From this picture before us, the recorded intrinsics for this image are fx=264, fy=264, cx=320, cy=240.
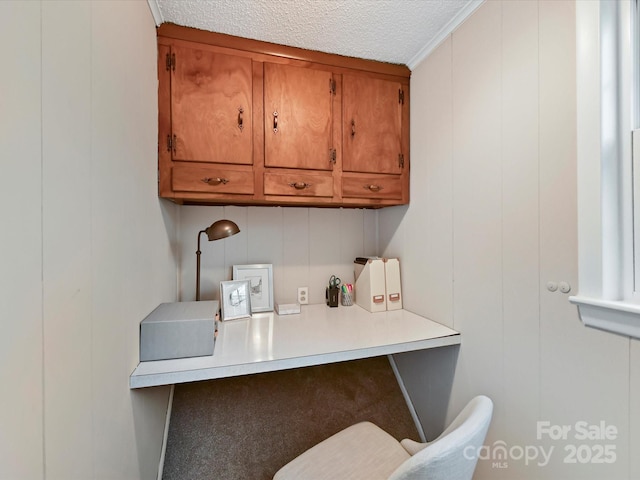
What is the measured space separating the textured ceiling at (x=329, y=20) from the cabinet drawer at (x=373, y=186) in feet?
2.31

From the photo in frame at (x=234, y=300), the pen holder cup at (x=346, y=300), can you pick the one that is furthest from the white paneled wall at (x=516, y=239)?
the photo in frame at (x=234, y=300)

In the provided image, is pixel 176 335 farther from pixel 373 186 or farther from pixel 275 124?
pixel 373 186

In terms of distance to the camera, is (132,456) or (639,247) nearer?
(639,247)

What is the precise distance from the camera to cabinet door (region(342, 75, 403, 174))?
1540 millimetres

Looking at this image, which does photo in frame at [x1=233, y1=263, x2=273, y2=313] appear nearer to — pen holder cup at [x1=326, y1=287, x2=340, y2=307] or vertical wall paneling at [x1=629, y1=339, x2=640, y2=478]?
pen holder cup at [x1=326, y1=287, x2=340, y2=307]

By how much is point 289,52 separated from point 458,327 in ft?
5.52

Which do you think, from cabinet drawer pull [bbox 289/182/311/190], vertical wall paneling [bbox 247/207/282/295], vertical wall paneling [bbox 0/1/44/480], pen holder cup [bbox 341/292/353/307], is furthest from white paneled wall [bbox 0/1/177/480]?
pen holder cup [bbox 341/292/353/307]

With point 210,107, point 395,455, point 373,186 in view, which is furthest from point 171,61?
point 395,455

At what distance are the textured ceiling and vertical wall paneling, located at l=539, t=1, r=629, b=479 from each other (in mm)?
504

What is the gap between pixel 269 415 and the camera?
58.6 inches

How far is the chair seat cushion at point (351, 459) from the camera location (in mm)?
954

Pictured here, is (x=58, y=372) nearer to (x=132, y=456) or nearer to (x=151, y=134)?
(x=132, y=456)

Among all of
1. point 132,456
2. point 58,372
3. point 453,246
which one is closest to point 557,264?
point 453,246

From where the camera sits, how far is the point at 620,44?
0.77 m
